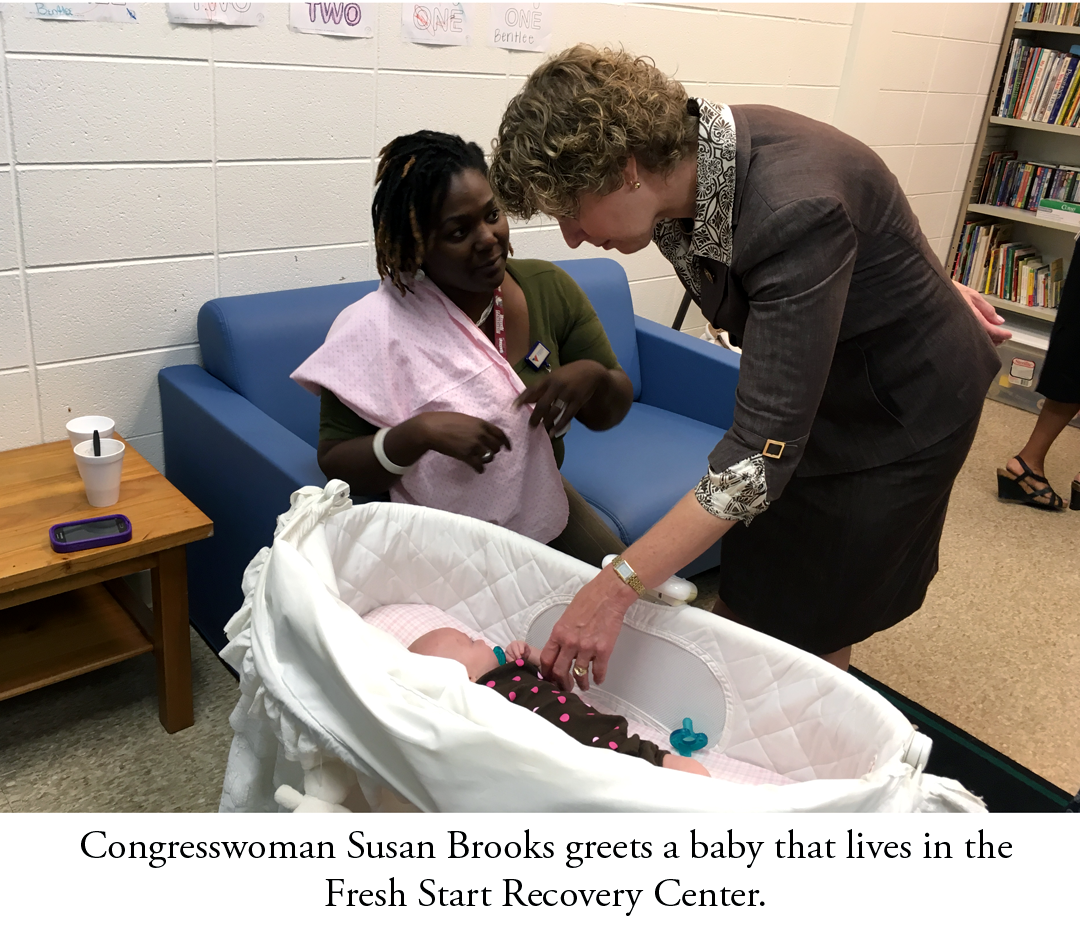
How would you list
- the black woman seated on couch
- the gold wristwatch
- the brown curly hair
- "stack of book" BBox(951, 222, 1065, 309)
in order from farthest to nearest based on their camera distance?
"stack of book" BBox(951, 222, 1065, 309) < the black woman seated on couch < the gold wristwatch < the brown curly hair

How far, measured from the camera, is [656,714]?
1539 millimetres

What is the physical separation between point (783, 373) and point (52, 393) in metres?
1.64

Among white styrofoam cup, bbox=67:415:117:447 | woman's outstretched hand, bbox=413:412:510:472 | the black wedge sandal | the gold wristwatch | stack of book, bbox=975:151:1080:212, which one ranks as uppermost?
stack of book, bbox=975:151:1080:212

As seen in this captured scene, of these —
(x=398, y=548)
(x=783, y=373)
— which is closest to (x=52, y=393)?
(x=398, y=548)

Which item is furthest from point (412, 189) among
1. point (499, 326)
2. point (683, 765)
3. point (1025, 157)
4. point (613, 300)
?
point (1025, 157)

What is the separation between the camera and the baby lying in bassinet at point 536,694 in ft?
4.33

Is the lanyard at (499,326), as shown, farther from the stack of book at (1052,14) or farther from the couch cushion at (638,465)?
the stack of book at (1052,14)

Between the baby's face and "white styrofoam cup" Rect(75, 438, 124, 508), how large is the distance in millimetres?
725

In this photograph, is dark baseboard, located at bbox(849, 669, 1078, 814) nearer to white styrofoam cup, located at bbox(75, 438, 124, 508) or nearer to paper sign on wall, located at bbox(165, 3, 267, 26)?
white styrofoam cup, located at bbox(75, 438, 124, 508)

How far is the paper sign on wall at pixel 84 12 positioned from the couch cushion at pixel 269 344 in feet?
1.94

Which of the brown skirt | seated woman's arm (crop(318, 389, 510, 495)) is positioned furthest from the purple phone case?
the brown skirt

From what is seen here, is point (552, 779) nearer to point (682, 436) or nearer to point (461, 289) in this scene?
point (461, 289)

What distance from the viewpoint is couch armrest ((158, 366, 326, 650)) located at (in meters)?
1.80

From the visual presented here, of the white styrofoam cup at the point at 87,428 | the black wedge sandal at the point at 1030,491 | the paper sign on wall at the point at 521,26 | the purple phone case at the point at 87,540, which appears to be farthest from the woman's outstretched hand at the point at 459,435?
the black wedge sandal at the point at 1030,491
